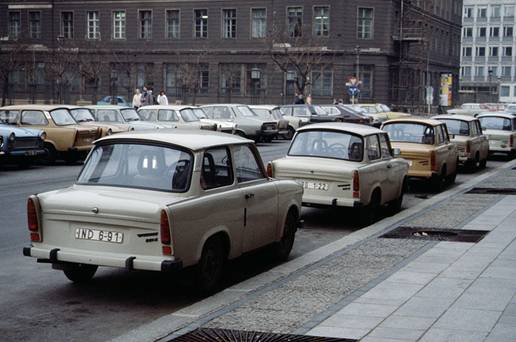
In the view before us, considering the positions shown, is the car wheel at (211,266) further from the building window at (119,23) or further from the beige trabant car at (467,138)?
the building window at (119,23)

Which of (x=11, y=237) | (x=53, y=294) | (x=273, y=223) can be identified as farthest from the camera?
(x=11, y=237)

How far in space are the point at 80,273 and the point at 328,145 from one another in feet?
19.9

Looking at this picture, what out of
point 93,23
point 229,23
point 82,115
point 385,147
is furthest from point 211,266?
point 93,23

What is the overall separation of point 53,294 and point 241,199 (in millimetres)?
2212

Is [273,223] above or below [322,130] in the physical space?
below

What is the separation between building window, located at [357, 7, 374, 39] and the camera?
65.9 meters

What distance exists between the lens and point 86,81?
233 ft

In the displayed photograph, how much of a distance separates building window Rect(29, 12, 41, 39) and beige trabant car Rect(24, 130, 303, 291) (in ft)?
221

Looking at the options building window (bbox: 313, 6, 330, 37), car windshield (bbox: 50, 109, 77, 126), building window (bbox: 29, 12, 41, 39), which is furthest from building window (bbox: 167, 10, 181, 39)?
car windshield (bbox: 50, 109, 77, 126)

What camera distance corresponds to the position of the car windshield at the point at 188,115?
30.0m

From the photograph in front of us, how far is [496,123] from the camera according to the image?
97.7 feet

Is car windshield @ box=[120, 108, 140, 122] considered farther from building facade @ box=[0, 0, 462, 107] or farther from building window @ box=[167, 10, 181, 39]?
building window @ box=[167, 10, 181, 39]

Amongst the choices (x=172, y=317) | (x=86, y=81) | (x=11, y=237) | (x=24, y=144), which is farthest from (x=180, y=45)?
(x=172, y=317)

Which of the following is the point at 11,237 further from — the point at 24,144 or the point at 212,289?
the point at 24,144
